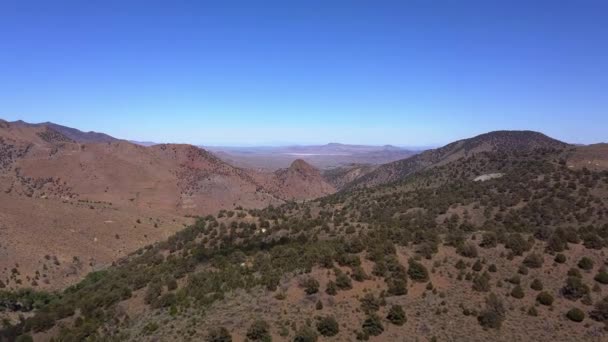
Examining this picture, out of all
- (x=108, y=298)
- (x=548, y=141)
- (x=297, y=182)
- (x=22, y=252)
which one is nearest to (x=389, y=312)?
(x=108, y=298)

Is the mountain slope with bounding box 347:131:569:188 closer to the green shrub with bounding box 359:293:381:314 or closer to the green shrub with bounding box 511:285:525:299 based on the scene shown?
the green shrub with bounding box 511:285:525:299

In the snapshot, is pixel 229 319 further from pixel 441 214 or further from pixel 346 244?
pixel 441 214

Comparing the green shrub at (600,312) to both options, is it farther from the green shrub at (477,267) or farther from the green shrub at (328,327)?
the green shrub at (328,327)

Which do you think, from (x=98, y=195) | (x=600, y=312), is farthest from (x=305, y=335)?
(x=98, y=195)

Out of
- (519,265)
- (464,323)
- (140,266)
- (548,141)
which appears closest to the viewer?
(464,323)

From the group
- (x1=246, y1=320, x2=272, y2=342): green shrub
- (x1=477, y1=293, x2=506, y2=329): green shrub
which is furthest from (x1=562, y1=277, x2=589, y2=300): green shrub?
(x1=246, y1=320, x2=272, y2=342): green shrub
